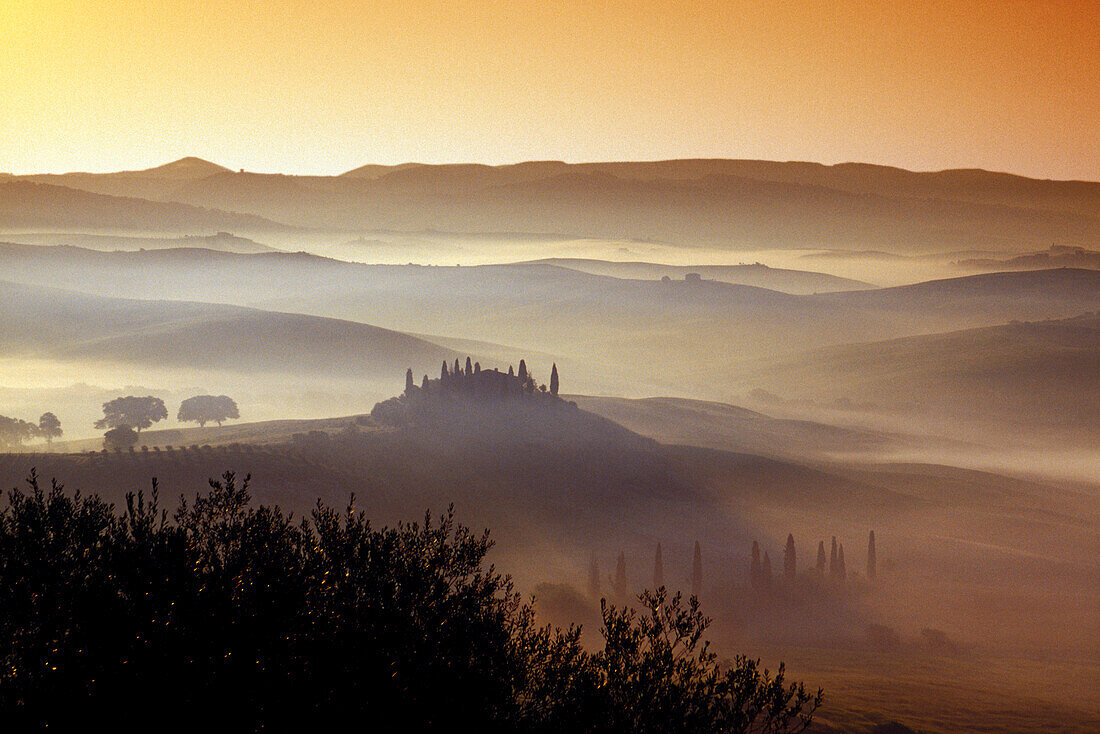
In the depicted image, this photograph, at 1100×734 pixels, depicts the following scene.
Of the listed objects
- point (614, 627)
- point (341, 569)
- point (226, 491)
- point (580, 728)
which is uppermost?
point (226, 491)

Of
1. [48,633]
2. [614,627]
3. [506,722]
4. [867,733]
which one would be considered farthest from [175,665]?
[867,733]

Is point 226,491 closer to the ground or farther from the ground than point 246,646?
farther from the ground

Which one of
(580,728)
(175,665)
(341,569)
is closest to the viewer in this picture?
(175,665)

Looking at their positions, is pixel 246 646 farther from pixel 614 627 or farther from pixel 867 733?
pixel 867 733

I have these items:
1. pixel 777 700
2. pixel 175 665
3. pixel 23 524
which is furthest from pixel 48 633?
pixel 777 700

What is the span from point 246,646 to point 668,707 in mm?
16099

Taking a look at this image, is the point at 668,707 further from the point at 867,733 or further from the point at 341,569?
the point at 867,733

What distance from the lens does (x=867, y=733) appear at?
7790 inches

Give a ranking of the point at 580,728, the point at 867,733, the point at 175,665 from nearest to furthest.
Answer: the point at 175,665
the point at 580,728
the point at 867,733

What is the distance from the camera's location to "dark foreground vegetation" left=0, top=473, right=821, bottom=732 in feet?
101

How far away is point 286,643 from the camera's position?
3272 cm

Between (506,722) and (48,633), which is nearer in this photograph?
(48,633)

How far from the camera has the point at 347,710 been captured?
3222cm

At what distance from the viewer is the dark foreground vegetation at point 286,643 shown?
30.7 m
